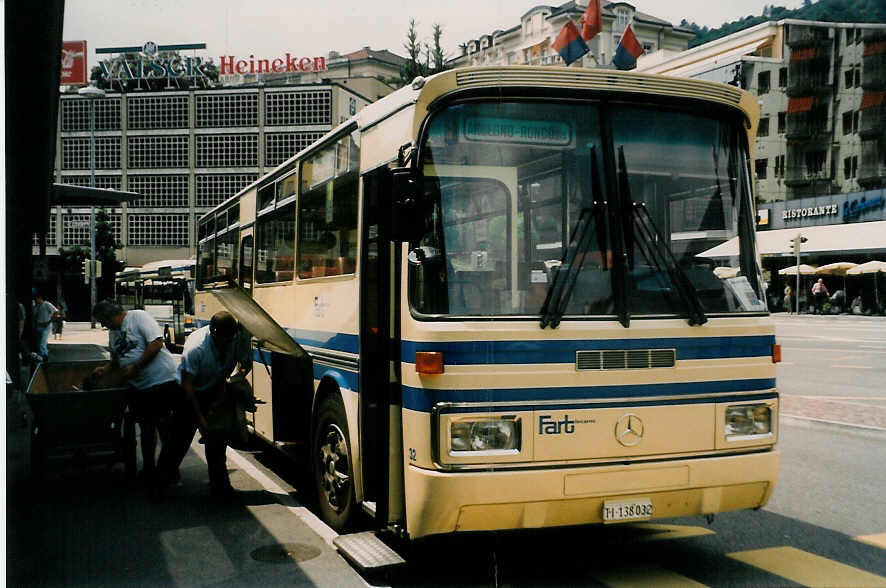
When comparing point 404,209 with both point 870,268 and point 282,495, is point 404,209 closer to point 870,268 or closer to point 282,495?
point 282,495

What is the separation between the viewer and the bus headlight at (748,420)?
5.18m

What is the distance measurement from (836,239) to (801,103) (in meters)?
8.92

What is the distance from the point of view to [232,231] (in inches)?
431

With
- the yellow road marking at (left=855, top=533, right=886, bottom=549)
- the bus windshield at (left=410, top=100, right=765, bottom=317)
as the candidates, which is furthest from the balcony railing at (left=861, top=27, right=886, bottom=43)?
the bus windshield at (left=410, top=100, right=765, bottom=317)

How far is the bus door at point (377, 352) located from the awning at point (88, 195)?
8212mm

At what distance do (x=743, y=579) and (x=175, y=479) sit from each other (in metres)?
5.05

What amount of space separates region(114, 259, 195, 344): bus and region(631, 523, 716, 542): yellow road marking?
830 inches

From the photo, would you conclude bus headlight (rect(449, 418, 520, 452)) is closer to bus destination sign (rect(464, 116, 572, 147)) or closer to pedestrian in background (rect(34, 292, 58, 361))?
bus destination sign (rect(464, 116, 572, 147))

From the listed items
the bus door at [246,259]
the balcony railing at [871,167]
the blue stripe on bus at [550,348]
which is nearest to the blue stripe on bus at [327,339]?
the blue stripe on bus at [550,348]

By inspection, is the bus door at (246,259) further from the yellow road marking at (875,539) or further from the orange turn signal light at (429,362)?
the yellow road marking at (875,539)

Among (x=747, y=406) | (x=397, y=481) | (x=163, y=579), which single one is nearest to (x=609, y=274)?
(x=747, y=406)

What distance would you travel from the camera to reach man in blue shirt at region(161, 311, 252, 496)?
7.32 m

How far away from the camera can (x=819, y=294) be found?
136 ft

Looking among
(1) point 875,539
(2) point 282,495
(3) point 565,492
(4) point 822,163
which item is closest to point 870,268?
(4) point 822,163
